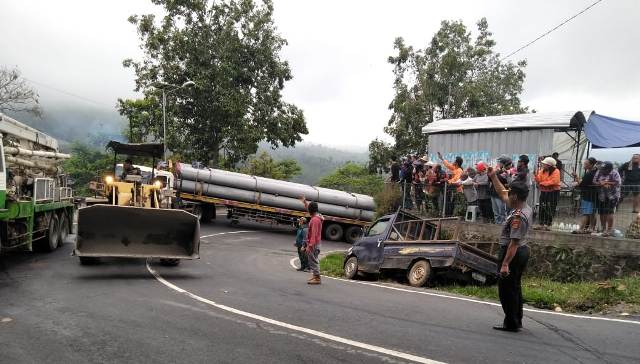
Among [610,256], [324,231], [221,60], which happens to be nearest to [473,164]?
[610,256]

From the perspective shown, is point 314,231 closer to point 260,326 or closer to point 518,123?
point 260,326

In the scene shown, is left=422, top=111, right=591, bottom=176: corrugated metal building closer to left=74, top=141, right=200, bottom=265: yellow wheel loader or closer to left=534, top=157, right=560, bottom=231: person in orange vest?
left=534, top=157, right=560, bottom=231: person in orange vest

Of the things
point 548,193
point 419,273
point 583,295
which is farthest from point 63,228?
point 583,295

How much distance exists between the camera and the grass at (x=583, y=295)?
871cm

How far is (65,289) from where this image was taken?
30.0 feet

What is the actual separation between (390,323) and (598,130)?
11.3m

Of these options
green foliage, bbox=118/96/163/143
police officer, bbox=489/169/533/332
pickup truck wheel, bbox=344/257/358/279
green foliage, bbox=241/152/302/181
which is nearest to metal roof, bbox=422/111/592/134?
pickup truck wheel, bbox=344/257/358/279

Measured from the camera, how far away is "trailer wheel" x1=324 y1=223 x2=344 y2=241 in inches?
1034

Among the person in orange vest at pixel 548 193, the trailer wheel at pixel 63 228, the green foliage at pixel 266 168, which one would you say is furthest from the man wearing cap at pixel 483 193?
the green foliage at pixel 266 168

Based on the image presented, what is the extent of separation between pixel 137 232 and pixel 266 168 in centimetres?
3767

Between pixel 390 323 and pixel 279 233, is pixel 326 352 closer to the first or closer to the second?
pixel 390 323

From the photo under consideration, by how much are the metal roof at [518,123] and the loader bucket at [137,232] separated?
34.5 feet

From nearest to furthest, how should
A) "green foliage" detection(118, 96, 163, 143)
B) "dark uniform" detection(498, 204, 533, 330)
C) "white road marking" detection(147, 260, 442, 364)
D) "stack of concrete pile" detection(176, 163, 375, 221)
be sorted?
1. "white road marking" detection(147, 260, 442, 364)
2. "dark uniform" detection(498, 204, 533, 330)
3. "stack of concrete pile" detection(176, 163, 375, 221)
4. "green foliage" detection(118, 96, 163, 143)

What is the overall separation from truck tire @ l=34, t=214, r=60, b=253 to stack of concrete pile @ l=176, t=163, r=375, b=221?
1020cm
